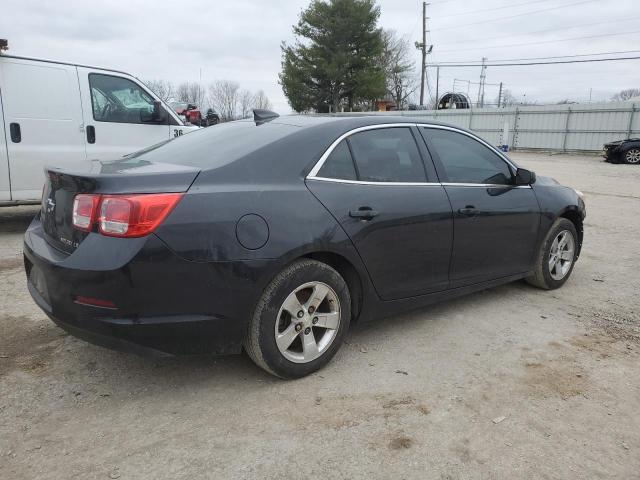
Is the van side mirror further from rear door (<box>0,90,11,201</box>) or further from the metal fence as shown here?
the metal fence

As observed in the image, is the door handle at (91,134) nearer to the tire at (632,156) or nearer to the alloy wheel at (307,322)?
the alloy wheel at (307,322)

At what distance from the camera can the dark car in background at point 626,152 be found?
20.0 m

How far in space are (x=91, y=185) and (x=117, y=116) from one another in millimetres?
4811

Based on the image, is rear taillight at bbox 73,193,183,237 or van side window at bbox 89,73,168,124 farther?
van side window at bbox 89,73,168,124

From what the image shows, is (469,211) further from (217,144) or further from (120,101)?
(120,101)

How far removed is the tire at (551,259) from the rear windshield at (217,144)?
264 centimetres

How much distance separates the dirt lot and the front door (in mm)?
446

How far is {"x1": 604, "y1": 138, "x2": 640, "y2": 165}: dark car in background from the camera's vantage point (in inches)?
789

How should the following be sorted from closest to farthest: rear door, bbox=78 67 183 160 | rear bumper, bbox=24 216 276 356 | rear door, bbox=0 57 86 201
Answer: rear bumper, bbox=24 216 276 356
rear door, bbox=0 57 86 201
rear door, bbox=78 67 183 160

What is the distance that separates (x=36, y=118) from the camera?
636 centimetres

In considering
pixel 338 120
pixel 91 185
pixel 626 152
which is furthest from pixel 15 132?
pixel 626 152

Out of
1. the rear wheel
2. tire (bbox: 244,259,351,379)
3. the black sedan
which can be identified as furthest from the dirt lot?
the rear wheel

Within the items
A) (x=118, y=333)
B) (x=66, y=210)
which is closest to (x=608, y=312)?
(x=118, y=333)

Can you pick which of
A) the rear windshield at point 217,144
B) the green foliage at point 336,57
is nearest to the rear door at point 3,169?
the rear windshield at point 217,144
